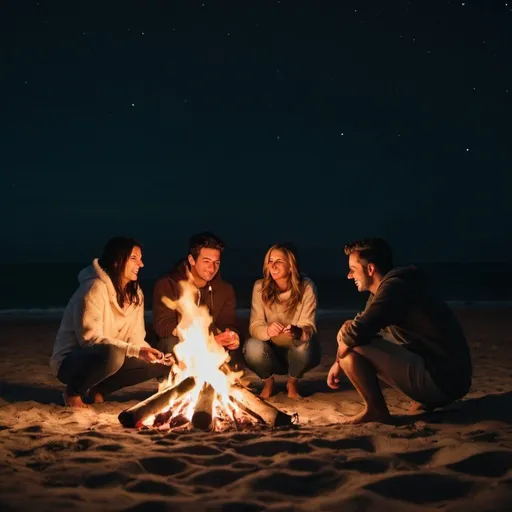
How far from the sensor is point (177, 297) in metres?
6.19

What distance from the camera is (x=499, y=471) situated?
346 centimetres

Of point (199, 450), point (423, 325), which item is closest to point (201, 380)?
point (199, 450)

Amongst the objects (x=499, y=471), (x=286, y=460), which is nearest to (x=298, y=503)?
(x=286, y=460)

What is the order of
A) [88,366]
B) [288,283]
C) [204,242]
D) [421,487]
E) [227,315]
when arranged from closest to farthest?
[421,487], [88,366], [204,242], [288,283], [227,315]

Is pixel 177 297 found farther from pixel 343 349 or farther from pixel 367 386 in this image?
pixel 367 386

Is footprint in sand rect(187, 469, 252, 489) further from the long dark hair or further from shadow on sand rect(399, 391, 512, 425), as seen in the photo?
the long dark hair

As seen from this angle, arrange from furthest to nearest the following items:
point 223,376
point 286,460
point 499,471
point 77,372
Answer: point 77,372, point 223,376, point 286,460, point 499,471

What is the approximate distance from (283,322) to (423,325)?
76.3 inches

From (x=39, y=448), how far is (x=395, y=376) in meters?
2.59

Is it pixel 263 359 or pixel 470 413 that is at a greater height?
pixel 263 359

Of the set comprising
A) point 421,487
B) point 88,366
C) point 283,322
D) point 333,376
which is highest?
point 283,322

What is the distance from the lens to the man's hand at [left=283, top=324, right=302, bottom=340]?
5.77 metres

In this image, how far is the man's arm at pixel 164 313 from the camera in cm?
609

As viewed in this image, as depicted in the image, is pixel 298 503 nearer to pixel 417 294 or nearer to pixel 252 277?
pixel 417 294
